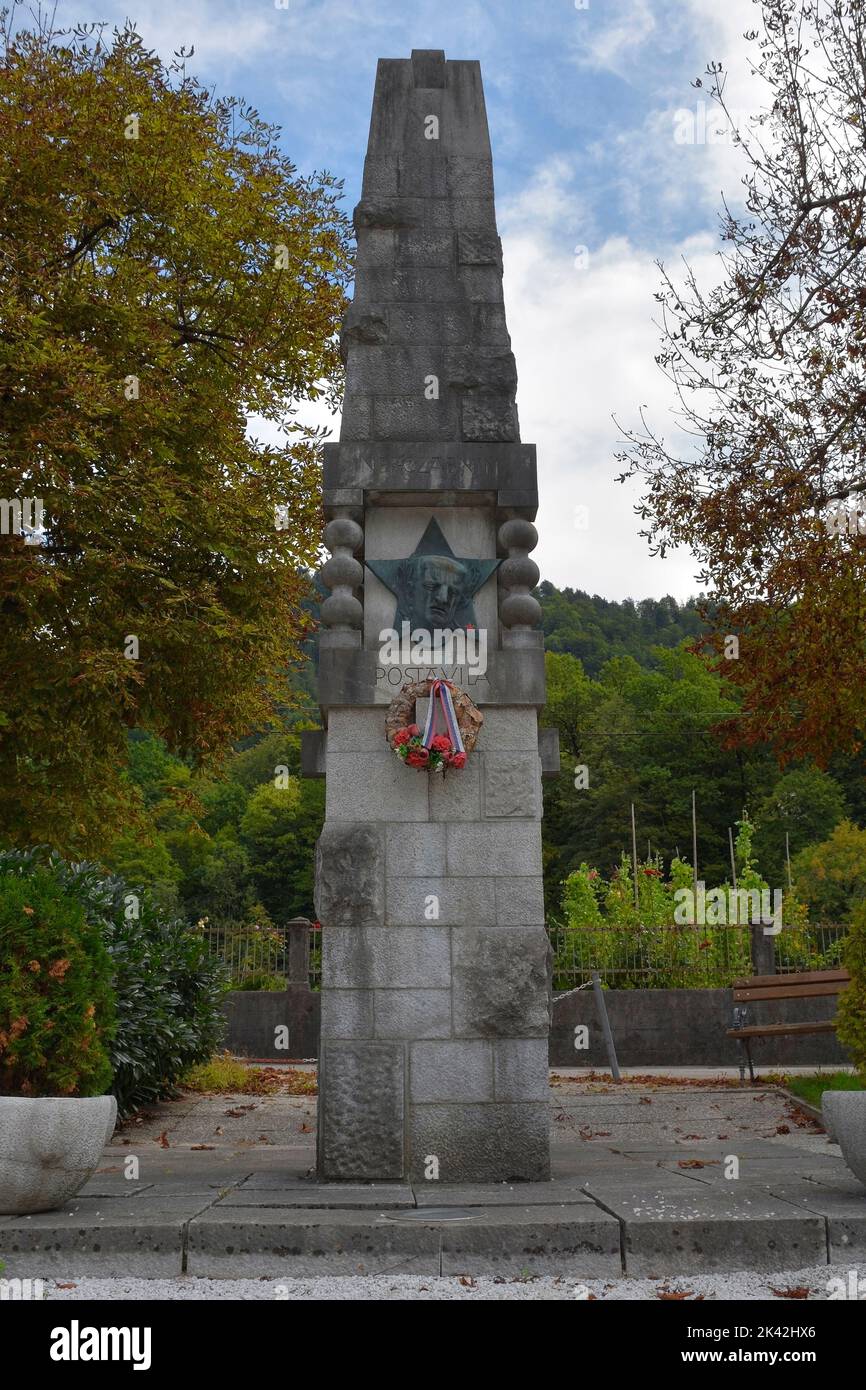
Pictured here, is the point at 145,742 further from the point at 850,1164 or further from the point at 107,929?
the point at 850,1164

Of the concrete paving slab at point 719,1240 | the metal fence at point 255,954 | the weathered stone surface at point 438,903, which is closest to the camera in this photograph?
the concrete paving slab at point 719,1240

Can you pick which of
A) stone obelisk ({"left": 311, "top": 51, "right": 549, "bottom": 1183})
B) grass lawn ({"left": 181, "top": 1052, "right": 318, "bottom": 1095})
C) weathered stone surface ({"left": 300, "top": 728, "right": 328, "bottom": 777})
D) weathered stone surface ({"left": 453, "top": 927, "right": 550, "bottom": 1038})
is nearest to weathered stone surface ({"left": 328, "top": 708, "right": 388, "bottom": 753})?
stone obelisk ({"left": 311, "top": 51, "right": 549, "bottom": 1183})

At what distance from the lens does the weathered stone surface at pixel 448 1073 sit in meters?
6.99

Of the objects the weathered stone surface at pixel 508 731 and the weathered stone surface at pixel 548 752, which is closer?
the weathered stone surface at pixel 508 731

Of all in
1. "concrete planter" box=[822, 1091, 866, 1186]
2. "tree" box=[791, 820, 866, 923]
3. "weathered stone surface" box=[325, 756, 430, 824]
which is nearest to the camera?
"concrete planter" box=[822, 1091, 866, 1186]

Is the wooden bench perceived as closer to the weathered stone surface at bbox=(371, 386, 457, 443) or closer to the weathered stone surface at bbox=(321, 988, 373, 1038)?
the weathered stone surface at bbox=(321, 988, 373, 1038)

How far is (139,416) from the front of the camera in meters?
12.5

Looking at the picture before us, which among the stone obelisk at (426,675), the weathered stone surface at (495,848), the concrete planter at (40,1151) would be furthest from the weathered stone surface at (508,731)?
the concrete planter at (40,1151)

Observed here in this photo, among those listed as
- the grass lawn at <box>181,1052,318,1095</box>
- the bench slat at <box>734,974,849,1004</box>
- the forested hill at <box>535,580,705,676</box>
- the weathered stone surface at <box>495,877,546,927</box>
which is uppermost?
the forested hill at <box>535,580,705,676</box>

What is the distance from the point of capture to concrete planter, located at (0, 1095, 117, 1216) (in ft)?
18.5

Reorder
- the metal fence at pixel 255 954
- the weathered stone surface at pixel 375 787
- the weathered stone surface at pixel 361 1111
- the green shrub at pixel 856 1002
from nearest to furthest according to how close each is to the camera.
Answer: the green shrub at pixel 856 1002 → the weathered stone surface at pixel 361 1111 → the weathered stone surface at pixel 375 787 → the metal fence at pixel 255 954

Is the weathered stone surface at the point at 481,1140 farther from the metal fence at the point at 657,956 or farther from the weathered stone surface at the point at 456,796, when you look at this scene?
the metal fence at the point at 657,956

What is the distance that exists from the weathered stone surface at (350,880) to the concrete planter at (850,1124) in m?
2.53

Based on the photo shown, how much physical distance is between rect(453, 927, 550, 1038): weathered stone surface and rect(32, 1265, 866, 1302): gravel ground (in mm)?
2002
